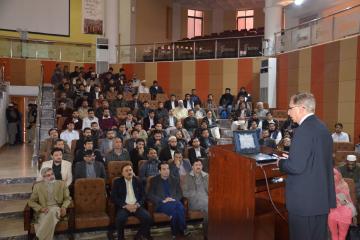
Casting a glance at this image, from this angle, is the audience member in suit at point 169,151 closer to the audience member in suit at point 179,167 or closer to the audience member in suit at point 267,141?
the audience member in suit at point 179,167

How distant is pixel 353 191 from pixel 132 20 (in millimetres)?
14464

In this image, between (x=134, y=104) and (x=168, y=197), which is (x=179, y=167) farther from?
(x=134, y=104)

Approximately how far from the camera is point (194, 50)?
15.4 metres

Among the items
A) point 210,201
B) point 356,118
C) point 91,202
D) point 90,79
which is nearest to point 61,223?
point 91,202

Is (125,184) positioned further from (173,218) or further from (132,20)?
(132,20)

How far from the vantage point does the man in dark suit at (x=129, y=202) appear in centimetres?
529

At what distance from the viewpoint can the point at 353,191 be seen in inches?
209

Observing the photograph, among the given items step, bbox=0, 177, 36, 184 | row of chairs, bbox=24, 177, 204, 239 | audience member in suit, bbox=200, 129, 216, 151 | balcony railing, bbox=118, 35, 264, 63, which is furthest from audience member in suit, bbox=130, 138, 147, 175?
balcony railing, bbox=118, 35, 264, 63

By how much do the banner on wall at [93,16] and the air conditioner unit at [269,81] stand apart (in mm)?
7438

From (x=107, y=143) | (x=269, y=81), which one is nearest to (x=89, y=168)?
(x=107, y=143)

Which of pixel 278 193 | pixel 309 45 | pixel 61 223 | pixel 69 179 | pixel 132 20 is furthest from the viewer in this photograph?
pixel 132 20

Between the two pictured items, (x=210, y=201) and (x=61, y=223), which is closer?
(x=210, y=201)

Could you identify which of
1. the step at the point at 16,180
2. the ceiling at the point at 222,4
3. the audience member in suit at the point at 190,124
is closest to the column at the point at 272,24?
the audience member in suit at the point at 190,124

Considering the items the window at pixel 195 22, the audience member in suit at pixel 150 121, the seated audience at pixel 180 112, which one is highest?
the window at pixel 195 22
